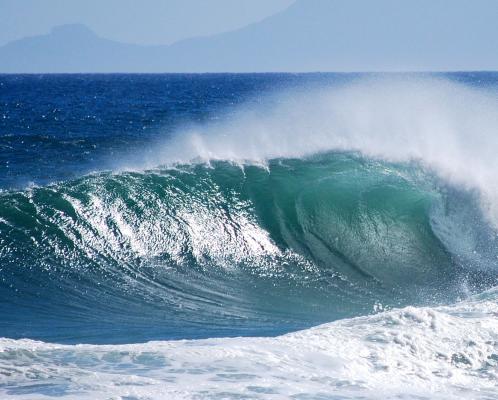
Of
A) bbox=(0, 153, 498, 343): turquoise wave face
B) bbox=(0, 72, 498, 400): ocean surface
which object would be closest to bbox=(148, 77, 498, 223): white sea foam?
Answer: bbox=(0, 72, 498, 400): ocean surface

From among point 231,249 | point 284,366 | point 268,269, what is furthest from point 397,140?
point 284,366

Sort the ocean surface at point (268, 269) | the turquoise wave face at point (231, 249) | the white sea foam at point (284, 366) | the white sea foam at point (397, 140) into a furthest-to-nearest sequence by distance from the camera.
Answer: the white sea foam at point (397, 140) → the turquoise wave face at point (231, 249) → the ocean surface at point (268, 269) → the white sea foam at point (284, 366)

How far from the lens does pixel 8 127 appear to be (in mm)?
30516

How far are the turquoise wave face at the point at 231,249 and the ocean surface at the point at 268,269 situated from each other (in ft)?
0.12

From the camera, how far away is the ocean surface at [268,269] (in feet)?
19.4

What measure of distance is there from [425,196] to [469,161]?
196 centimetres

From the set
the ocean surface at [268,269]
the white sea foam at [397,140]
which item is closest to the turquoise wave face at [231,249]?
the ocean surface at [268,269]

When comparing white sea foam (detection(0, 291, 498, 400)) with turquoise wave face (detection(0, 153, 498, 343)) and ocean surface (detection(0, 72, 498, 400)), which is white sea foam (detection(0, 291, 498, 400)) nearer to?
ocean surface (detection(0, 72, 498, 400))

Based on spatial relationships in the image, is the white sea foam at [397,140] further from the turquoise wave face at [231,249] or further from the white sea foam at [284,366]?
the white sea foam at [284,366]

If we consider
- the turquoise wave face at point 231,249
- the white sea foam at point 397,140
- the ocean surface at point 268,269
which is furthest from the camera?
the white sea foam at point 397,140

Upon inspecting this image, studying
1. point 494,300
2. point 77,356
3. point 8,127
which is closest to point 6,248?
point 77,356

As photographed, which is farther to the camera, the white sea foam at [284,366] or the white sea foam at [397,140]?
the white sea foam at [397,140]

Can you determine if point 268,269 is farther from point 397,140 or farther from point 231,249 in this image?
point 397,140

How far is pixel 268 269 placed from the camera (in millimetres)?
10797
